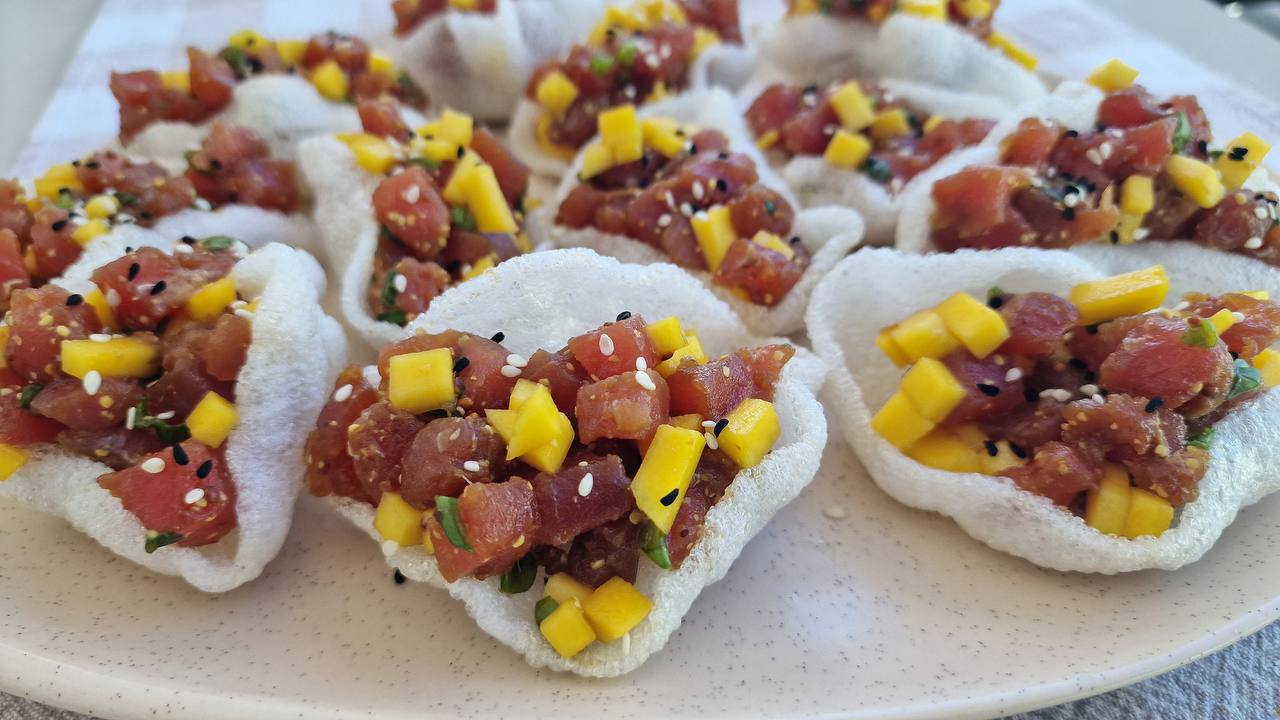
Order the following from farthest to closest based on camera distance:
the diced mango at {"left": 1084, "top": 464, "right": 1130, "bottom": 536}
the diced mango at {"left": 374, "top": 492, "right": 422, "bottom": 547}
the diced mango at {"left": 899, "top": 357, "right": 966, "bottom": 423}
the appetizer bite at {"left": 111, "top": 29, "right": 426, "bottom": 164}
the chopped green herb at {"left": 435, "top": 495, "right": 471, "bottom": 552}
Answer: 1. the appetizer bite at {"left": 111, "top": 29, "right": 426, "bottom": 164}
2. the diced mango at {"left": 899, "top": 357, "right": 966, "bottom": 423}
3. the diced mango at {"left": 1084, "top": 464, "right": 1130, "bottom": 536}
4. the diced mango at {"left": 374, "top": 492, "right": 422, "bottom": 547}
5. the chopped green herb at {"left": 435, "top": 495, "right": 471, "bottom": 552}

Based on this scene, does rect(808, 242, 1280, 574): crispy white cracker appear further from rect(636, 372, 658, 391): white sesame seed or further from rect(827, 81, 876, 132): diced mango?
rect(827, 81, 876, 132): diced mango

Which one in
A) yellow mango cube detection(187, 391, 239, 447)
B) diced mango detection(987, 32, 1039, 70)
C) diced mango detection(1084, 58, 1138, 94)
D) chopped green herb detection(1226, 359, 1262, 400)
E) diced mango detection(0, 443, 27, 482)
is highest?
diced mango detection(1084, 58, 1138, 94)

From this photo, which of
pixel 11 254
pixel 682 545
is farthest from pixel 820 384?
pixel 11 254

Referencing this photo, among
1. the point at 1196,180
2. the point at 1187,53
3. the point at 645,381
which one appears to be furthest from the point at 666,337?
the point at 1187,53

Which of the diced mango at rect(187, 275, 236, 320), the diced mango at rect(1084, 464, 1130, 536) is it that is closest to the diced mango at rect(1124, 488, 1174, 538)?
the diced mango at rect(1084, 464, 1130, 536)

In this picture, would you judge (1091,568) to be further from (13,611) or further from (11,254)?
(11,254)

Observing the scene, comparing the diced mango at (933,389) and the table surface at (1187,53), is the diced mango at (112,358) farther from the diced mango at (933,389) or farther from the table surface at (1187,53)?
the diced mango at (933,389)
